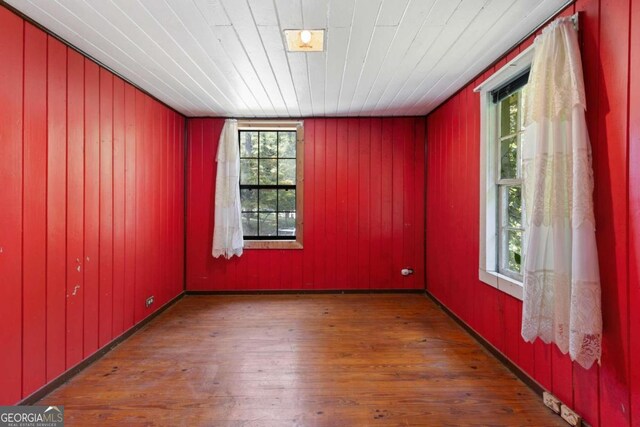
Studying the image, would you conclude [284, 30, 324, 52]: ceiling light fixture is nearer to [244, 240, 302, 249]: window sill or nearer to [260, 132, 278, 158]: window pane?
[260, 132, 278, 158]: window pane

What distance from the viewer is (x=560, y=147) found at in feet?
5.08

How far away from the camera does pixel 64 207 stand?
206 cm

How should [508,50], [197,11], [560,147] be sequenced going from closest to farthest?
[560,147]
[197,11]
[508,50]

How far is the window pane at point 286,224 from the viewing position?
13.5ft

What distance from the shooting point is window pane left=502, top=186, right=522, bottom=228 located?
2.29m

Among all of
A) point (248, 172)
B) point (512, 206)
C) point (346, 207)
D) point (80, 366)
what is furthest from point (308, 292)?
point (512, 206)

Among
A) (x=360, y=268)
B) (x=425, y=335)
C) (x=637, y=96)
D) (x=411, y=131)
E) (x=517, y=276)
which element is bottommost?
(x=425, y=335)

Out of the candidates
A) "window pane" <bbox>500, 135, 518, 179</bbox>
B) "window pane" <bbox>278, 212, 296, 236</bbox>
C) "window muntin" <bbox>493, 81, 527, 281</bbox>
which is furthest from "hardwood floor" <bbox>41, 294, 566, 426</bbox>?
"window pane" <bbox>500, 135, 518, 179</bbox>

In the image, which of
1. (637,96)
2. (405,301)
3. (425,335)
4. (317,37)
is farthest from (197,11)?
(405,301)

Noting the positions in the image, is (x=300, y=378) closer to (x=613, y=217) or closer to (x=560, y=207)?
(x=560, y=207)

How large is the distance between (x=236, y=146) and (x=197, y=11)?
220cm

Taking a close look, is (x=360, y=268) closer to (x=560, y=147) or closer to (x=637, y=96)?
(x=560, y=147)

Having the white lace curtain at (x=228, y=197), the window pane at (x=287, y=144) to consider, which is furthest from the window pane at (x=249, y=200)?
the window pane at (x=287, y=144)

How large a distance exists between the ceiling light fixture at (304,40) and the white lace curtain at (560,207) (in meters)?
1.31
